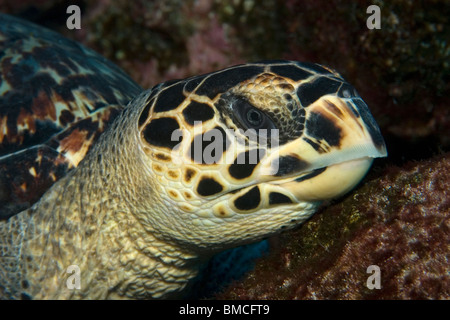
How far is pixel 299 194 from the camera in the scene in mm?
1286

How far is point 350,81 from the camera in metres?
2.74

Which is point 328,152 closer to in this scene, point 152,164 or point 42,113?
point 152,164

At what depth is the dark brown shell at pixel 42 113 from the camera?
190cm

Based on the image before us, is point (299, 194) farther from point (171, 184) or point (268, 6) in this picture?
point (268, 6)

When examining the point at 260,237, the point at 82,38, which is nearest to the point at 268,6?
the point at 82,38

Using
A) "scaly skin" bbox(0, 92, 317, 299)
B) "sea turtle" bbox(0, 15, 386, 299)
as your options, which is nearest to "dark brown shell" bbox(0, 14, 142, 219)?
"sea turtle" bbox(0, 15, 386, 299)

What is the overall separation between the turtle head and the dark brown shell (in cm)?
75

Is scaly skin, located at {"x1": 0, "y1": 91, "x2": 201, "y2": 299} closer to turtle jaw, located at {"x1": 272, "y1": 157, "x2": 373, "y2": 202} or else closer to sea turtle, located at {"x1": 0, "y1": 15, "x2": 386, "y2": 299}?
sea turtle, located at {"x1": 0, "y1": 15, "x2": 386, "y2": 299}

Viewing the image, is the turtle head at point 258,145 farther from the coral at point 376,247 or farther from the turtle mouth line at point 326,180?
the coral at point 376,247

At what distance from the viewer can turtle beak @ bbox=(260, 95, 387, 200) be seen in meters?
1.20

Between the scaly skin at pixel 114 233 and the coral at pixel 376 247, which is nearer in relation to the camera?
the coral at pixel 376 247

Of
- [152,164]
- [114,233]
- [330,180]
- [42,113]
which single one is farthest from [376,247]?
[42,113]

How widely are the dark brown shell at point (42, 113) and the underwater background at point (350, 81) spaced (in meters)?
1.11

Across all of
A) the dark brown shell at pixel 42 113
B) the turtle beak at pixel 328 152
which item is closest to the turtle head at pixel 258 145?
the turtle beak at pixel 328 152
